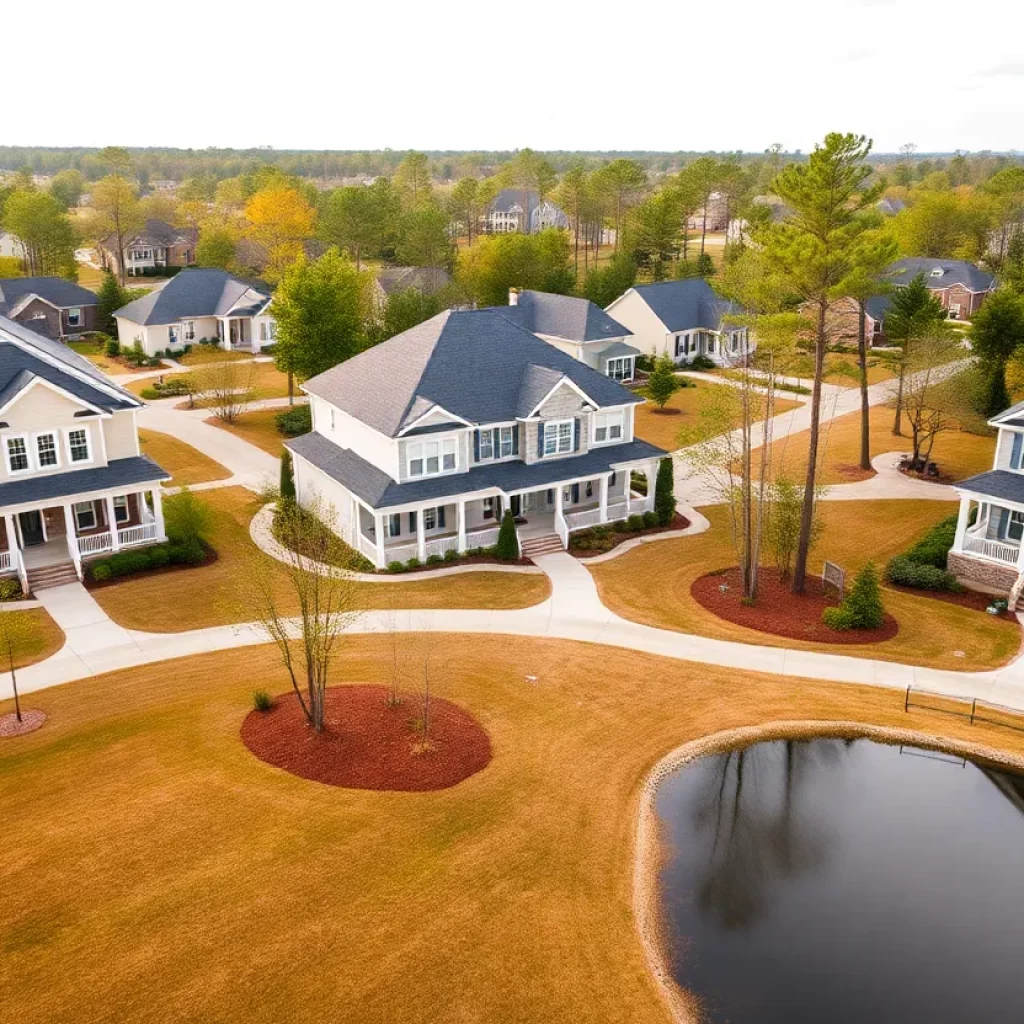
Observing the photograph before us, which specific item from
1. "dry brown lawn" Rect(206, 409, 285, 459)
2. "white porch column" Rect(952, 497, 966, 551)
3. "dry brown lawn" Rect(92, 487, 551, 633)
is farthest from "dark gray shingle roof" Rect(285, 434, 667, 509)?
"white porch column" Rect(952, 497, 966, 551)

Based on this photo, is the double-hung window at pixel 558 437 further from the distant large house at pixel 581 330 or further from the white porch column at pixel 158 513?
the distant large house at pixel 581 330

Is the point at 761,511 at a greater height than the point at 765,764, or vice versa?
the point at 761,511

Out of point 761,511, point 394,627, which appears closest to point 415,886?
point 394,627

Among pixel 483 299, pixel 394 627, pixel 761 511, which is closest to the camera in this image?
pixel 394 627

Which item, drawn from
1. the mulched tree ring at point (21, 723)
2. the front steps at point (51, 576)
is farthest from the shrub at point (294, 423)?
the mulched tree ring at point (21, 723)

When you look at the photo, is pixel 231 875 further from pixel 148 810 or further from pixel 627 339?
pixel 627 339

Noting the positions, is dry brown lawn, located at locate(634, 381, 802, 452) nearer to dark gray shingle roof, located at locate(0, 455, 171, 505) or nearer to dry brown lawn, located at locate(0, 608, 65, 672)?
dark gray shingle roof, located at locate(0, 455, 171, 505)
